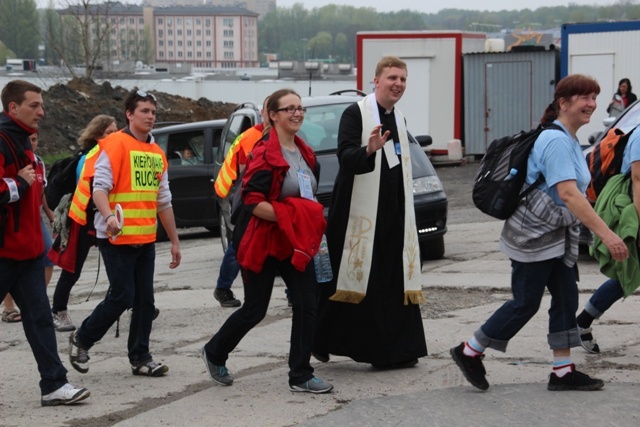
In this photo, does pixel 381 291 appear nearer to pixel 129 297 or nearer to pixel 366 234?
pixel 366 234

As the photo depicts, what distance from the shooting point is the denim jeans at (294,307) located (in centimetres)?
645

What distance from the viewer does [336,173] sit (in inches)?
452

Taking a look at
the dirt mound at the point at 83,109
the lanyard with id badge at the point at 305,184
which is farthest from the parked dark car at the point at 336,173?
the dirt mound at the point at 83,109

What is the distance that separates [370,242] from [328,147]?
5.10 m

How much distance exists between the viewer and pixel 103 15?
47.2 metres

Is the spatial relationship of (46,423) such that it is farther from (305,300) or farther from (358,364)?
(358,364)

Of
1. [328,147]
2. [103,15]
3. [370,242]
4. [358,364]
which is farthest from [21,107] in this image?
[103,15]

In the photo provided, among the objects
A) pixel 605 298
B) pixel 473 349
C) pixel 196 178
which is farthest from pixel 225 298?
pixel 196 178

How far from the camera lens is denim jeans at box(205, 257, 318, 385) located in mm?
6453

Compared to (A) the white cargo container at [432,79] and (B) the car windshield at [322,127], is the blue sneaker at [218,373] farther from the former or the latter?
(A) the white cargo container at [432,79]

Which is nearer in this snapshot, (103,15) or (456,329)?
(456,329)

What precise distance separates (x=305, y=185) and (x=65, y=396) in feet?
5.99

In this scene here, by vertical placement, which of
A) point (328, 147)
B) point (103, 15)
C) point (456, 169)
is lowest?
point (456, 169)

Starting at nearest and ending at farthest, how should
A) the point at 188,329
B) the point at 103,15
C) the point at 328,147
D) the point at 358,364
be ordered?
the point at 358,364
the point at 188,329
the point at 328,147
the point at 103,15
